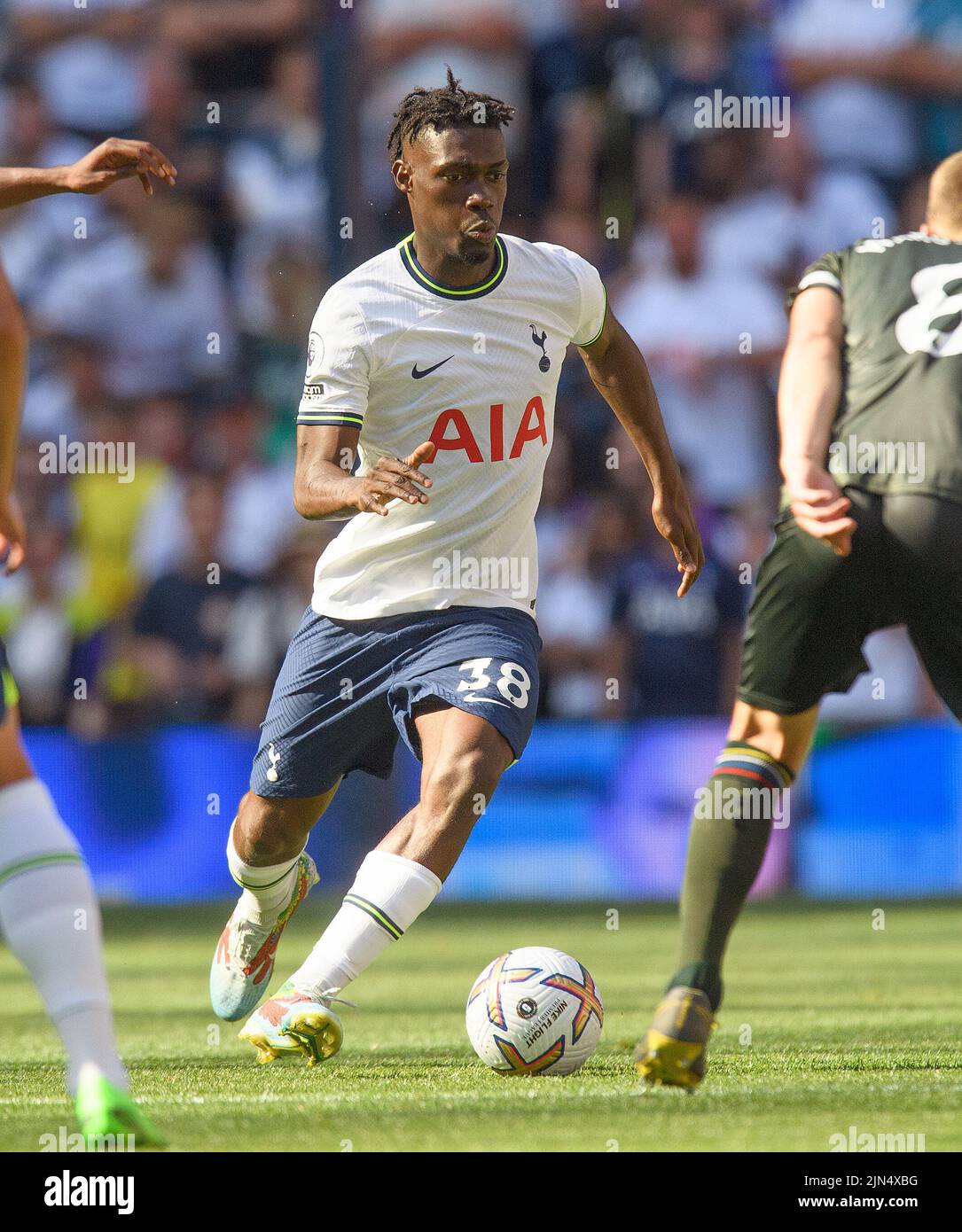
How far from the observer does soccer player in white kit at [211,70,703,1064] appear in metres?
5.14

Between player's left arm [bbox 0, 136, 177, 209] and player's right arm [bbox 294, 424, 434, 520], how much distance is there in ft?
2.85

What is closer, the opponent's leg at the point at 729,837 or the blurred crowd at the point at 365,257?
the opponent's leg at the point at 729,837

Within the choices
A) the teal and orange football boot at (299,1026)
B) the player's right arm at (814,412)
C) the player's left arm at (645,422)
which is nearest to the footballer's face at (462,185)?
the player's left arm at (645,422)

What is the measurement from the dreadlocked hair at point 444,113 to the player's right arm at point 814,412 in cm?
113

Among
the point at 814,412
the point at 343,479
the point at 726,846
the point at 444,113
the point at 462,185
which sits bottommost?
the point at 726,846

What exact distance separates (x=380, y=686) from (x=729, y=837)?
126 centimetres

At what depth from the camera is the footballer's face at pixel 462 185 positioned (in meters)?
5.40

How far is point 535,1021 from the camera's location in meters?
5.30

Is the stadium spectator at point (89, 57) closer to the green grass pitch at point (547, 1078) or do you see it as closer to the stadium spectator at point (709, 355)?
the stadium spectator at point (709, 355)

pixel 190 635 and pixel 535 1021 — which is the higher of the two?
pixel 535 1021

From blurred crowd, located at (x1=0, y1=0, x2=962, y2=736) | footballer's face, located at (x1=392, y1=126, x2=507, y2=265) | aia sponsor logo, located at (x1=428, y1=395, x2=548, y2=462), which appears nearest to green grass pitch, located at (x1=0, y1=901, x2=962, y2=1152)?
aia sponsor logo, located at (x1=428, y1=395, x2=548, y2=462)

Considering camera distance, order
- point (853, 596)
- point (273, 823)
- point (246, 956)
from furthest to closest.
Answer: point (246, 956) → point (273, 823) → point (853, 596)

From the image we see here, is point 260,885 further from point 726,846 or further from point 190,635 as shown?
point 190,635

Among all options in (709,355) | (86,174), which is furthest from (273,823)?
(709,355)
